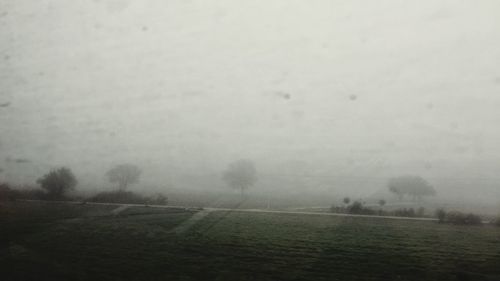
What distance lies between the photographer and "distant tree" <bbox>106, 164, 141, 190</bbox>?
5153 centimetres

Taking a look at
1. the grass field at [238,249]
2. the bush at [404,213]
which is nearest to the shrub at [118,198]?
the grass field at [238,249]

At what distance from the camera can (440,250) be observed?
1852 cm

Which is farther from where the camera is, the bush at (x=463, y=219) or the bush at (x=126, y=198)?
the bush at (x=126, y=198)

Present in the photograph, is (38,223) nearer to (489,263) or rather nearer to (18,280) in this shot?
(18,280)

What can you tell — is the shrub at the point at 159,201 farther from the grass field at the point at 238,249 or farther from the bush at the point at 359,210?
the bush at the point at 359,210

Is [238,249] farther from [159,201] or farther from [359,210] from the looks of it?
[159,201]

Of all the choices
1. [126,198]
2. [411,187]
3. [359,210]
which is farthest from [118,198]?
[411,187]

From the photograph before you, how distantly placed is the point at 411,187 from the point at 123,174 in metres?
39.6

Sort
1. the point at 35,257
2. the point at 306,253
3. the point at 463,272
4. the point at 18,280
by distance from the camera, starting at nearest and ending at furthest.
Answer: the point at 18,280
the point at 463,272
the point at 35,257
the point at 306,253

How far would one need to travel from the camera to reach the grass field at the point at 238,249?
14412 millimetres

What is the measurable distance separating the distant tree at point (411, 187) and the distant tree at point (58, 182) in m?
40.3

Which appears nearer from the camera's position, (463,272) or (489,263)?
(463,272)

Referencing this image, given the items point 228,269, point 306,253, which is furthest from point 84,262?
point 306,253

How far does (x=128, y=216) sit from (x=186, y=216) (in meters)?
4.35
